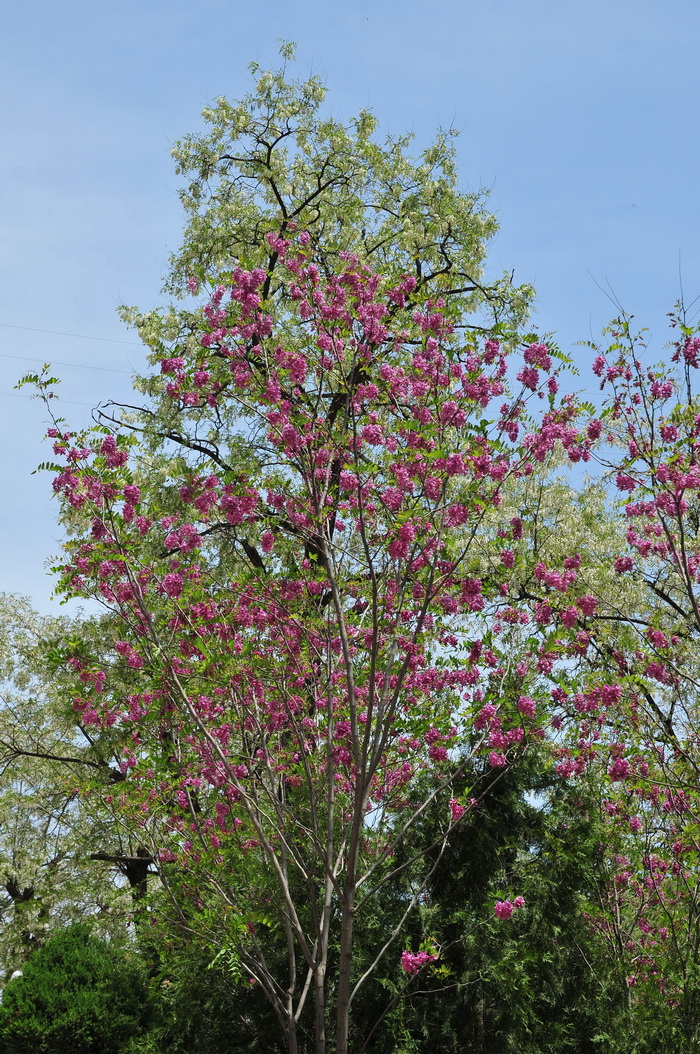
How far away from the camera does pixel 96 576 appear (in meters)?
7.80

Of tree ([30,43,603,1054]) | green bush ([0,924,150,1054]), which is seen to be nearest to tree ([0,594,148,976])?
green bush ([0,924,150,1054])

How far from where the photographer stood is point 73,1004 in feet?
32.3

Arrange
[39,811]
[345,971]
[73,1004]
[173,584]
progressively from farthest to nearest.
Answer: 1. [39,811]
2. [73,1004]
3. [173,584]
4. [345,971]

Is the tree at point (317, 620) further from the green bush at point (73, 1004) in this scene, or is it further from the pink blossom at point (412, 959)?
the green bush at point (73, 1004)

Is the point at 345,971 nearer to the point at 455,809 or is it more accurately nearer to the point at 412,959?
the point at 412,959

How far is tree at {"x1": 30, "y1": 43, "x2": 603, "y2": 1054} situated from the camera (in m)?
6.95

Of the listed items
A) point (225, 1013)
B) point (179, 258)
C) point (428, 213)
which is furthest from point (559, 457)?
point (225, 1013)

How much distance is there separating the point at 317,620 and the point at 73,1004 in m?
5.47

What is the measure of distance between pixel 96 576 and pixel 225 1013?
4394 millimetres

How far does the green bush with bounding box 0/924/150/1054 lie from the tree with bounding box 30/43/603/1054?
1919 millimetres

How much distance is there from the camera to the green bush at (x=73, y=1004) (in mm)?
9711

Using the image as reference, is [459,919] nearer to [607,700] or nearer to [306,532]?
[607,700]

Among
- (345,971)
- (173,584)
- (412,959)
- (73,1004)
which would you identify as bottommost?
(73,1004)

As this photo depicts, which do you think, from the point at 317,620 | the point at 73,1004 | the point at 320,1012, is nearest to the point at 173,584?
the point at 317,620
